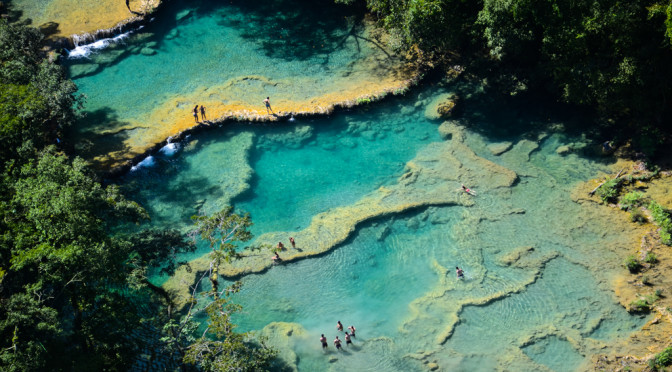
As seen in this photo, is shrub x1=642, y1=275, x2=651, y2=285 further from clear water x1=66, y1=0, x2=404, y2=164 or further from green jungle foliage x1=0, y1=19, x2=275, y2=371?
clear water x1=66, y1=0, x2=404, y2=164

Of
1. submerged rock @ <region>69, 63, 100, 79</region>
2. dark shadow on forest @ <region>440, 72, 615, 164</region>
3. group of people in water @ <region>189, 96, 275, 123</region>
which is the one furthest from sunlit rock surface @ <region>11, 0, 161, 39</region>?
dark shadow on forest @ <region>440, 72, 615, 164</region>

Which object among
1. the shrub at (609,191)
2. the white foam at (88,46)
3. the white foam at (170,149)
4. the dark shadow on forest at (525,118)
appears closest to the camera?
the shrub at (609,191)

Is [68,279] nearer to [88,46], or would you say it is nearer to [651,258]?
[88,46]


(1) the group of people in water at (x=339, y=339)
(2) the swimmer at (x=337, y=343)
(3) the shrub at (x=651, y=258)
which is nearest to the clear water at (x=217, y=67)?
(1) the group of people in water at (x=339, y=339)

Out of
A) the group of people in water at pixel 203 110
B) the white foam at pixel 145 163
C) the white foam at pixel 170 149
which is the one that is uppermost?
the group of people in water at pixel 203 110

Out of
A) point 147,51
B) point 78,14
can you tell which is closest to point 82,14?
point 78,14

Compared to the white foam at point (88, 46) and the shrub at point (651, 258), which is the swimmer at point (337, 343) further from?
the white foam at point (88, 46)
